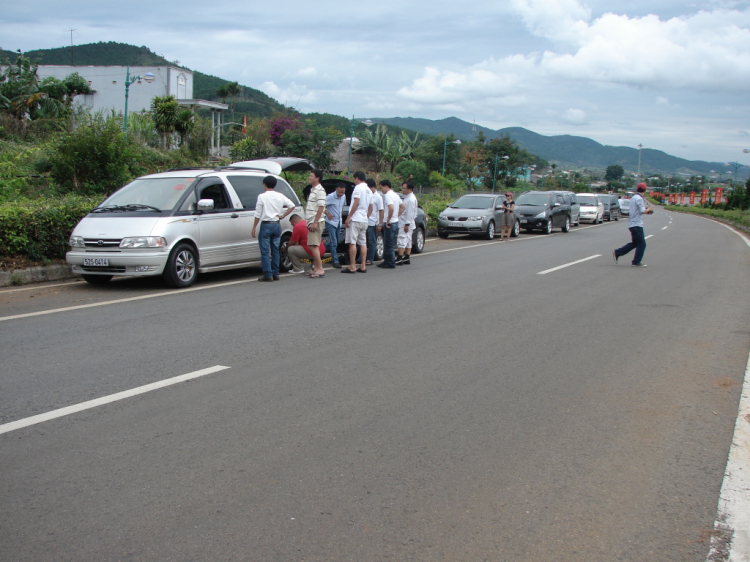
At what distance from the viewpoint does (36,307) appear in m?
8.34

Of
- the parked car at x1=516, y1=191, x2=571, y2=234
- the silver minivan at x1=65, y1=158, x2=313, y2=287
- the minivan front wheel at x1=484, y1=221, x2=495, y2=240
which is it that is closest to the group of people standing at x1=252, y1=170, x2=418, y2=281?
the silver minivan at x1=65, y1=158, x2=313, y2=287

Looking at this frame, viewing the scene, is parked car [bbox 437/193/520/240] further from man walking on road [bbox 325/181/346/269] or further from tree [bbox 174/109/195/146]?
tree [bbox 174/109/195/146]

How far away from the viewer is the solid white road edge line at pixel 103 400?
4324 mm

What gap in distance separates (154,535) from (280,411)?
5.51 feet

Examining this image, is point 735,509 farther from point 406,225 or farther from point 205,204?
point 406,225

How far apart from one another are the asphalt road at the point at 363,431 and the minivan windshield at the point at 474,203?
1368cm

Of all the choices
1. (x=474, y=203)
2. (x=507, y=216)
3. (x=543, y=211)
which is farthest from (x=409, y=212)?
(x=543, y=211)

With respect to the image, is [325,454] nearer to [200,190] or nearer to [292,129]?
[200,190]

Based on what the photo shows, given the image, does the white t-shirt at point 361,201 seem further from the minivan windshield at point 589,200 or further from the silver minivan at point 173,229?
the minivan windshield at point 589,200

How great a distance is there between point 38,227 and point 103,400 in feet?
22.8

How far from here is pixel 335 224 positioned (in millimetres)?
12734

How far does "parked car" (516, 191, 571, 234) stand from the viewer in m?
26.1

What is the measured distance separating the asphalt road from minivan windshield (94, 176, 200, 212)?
201cm

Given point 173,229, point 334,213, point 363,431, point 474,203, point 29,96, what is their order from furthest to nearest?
point 29,96, point 474,203, point 334,213, point 173,229, point 363,431
